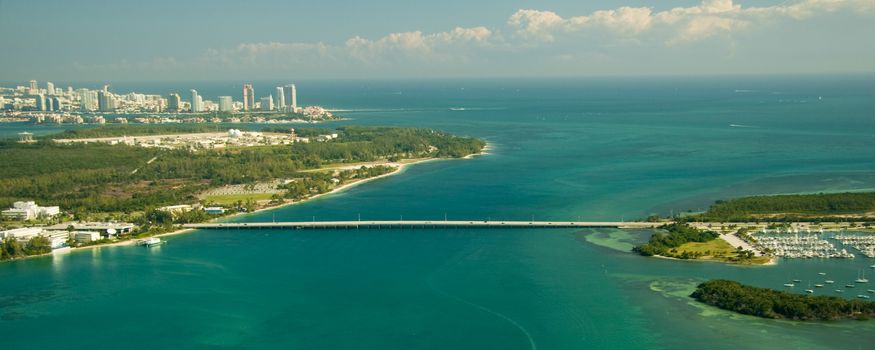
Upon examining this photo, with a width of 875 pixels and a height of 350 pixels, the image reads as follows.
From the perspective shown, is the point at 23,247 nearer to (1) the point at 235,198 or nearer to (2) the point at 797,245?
(1) the point at 235,198

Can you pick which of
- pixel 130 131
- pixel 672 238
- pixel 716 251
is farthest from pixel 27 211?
pixel 130 131

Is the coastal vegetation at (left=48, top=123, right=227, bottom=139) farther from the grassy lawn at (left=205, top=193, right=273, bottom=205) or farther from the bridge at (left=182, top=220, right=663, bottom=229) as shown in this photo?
the bridge at (left=182, top=220, right=663, bottom=229)

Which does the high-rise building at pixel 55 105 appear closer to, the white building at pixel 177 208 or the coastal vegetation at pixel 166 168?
the coastal vegetation at pixel 166 168

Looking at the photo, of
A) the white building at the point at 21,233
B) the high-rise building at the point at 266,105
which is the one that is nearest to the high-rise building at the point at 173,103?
the high-rise building at the point at 266,105

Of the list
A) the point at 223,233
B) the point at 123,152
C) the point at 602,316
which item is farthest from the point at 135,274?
the point at 123,152

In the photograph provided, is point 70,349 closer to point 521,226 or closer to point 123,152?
point 521,226

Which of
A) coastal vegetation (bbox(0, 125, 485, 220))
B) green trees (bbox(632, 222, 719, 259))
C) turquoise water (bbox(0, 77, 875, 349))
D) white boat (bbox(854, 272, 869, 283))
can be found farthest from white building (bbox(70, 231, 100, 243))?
white boat (bbox(854, 272, 869, 283))
